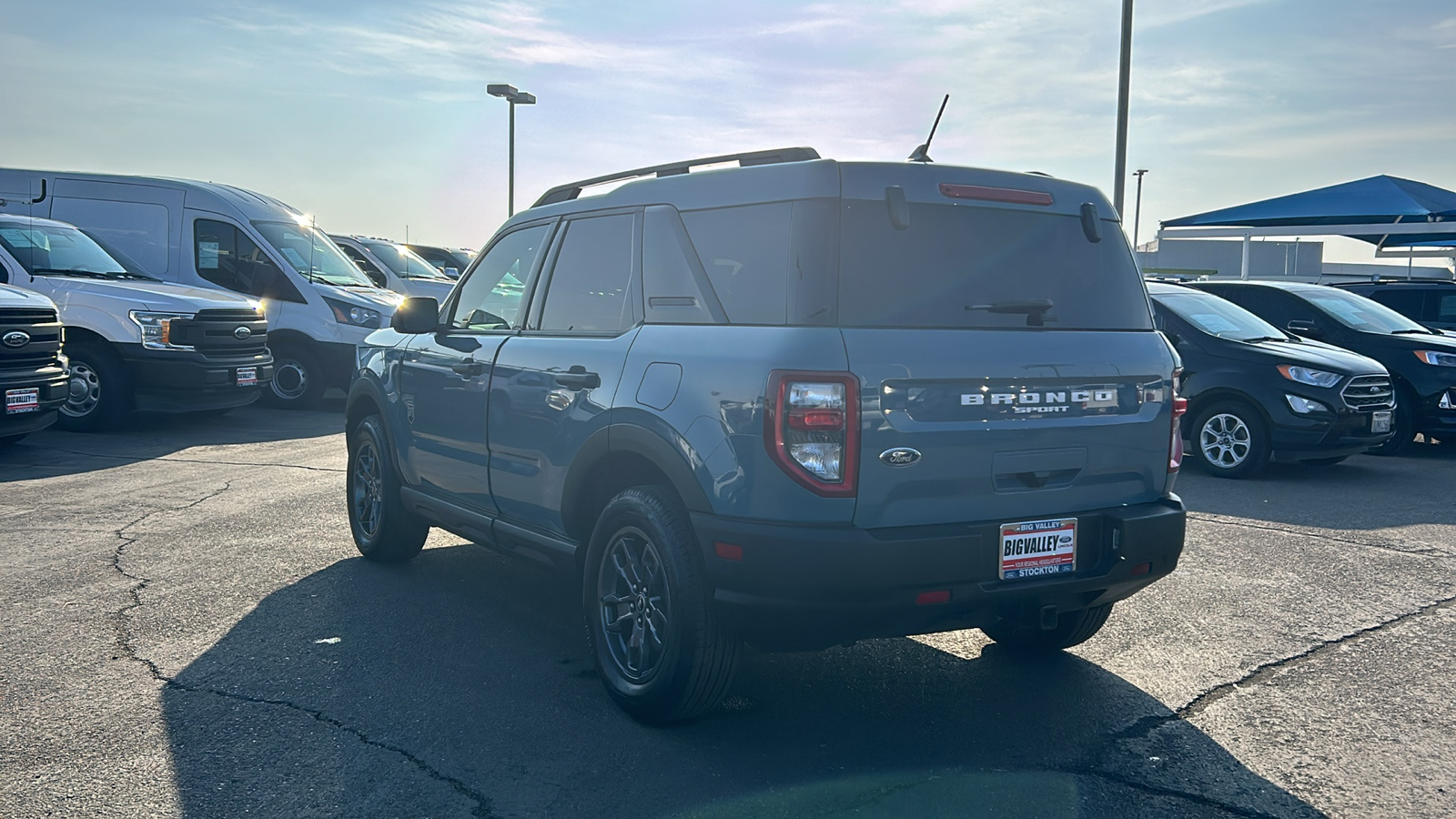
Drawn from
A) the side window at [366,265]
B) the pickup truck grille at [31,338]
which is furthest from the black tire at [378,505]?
the side window at [366,265]

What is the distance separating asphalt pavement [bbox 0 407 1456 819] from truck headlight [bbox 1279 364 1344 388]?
277 cm

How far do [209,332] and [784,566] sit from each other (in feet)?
33.5

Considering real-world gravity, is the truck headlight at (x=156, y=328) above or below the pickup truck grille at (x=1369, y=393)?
above

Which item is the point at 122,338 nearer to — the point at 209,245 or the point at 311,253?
the point at 209,245

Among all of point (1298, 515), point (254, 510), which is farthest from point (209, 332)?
point (1298, 515)

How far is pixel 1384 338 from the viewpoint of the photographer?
11438 mm

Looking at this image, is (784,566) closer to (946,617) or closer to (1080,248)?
(946,617)

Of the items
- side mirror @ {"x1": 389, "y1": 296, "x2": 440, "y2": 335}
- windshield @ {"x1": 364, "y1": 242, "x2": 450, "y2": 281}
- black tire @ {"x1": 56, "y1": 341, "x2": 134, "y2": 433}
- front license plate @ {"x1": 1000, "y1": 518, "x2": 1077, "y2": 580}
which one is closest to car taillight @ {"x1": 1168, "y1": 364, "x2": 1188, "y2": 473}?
front license plate @ {"x1": 1000, "y1": 518, "x2": 1077, "y2": 580}

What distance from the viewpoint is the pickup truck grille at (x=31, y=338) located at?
32.1ft

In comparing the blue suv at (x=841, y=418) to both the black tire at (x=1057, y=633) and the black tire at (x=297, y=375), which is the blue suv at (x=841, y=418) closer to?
the black tire at (x=1057, y=633)

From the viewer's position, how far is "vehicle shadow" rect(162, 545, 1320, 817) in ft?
11.4

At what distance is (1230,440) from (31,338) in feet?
33.2

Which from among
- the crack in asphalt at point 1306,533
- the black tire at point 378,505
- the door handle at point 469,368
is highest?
the door handle at point 469,368

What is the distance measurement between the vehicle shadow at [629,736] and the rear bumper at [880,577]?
0.44 meters
